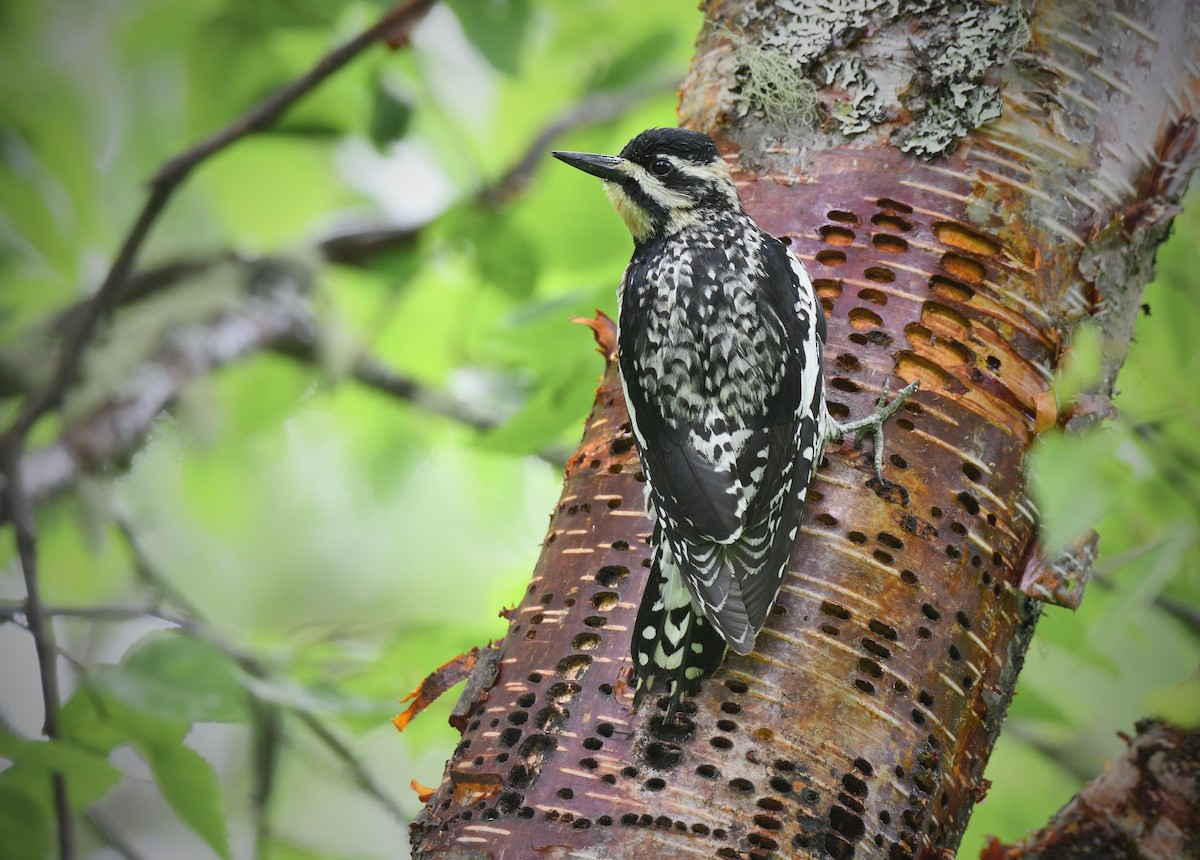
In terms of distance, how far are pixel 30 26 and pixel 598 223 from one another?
7.75ft

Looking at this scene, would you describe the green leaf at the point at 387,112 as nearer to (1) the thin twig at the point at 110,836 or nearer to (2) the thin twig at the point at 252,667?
(2) the thin twig at the point at 252,667

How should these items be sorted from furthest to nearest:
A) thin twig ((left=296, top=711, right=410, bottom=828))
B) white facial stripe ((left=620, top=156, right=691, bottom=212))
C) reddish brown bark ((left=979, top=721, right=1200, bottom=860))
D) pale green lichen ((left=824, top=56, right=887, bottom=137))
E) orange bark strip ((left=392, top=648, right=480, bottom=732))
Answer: thin twig ((left=296, top=711, right=410, bottom=828)), white facial stripe ((left=620, top=156, right=691, bottom=212)), pale green lichen ((left=824, top=56, right=887, bottom=137)), orange bark strip ((left=392, top=648, right=480, bottom=732)), reddish brown bark ((left=979, top=721, right=1200, bottom=860))

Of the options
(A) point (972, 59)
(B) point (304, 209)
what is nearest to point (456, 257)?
(B) point (304, 209)

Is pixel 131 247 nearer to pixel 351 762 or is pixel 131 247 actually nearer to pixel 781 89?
pixel 351 762

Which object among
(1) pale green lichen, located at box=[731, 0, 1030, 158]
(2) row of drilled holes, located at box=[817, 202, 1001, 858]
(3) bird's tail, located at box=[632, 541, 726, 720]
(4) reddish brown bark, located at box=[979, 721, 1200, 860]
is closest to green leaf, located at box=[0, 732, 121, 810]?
(3) bird's tail, located at box=[632, 541, 726, 720]

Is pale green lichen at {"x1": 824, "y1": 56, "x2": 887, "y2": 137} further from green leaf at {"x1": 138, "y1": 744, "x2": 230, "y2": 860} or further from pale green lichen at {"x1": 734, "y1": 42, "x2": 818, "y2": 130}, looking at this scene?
green leaf at {"x1": 138, "y1": 744, "x2": 230, "y2": 860}

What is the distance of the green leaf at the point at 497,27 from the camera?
9.05 feet

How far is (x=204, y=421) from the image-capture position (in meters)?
3.84

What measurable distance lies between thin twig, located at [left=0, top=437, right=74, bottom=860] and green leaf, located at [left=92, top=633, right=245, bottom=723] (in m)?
0.15

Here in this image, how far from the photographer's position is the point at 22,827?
6.36ft

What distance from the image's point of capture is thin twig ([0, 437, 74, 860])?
74.1 inches

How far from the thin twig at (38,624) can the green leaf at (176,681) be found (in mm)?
155

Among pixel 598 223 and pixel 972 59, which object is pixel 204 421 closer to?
pixel 598 223

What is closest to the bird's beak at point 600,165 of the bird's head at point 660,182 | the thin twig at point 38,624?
the bird's head at point 660,182
